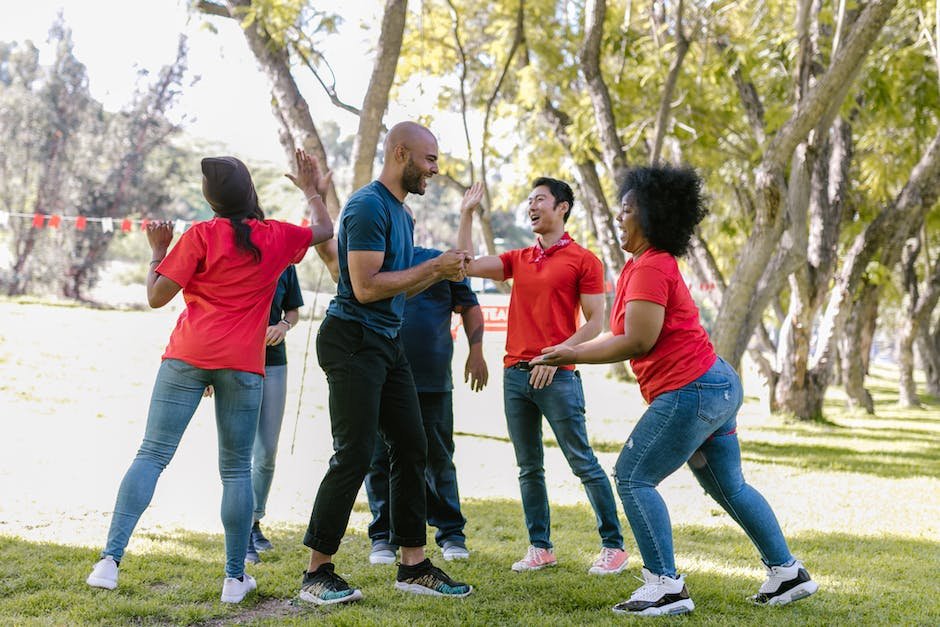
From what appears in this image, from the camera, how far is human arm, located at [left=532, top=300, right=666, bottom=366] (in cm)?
389

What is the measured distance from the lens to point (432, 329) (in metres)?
5.28

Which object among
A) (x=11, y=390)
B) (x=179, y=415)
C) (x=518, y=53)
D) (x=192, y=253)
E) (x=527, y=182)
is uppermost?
(x=518, y=53)

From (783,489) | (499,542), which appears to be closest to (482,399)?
(783,489)

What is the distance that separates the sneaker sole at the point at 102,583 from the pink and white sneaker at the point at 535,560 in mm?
1861

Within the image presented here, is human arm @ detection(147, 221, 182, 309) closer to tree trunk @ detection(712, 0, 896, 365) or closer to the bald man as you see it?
the bald man

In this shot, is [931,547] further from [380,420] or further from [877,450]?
[877,450]

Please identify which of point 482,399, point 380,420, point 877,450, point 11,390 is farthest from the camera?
point 482,399

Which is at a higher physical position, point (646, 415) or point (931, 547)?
point (646, 415)

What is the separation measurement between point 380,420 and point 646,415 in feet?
3.72

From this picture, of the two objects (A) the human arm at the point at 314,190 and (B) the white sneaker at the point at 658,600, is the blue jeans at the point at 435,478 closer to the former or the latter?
(A) the human arm at the point at 314,190

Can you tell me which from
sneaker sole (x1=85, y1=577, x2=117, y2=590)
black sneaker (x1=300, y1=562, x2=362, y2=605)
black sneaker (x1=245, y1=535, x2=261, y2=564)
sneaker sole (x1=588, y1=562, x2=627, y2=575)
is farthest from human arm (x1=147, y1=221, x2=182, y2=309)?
sneaker sole (x1=588, y1=562, x2=627, y2=575)

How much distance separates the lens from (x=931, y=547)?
5.93 metres

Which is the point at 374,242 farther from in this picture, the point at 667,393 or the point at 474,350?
the point at 474,350

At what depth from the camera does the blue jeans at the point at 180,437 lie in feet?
13.4
